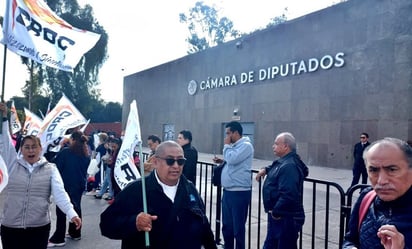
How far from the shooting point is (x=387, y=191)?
6.81 feet

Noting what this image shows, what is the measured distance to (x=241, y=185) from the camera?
482 centimetres

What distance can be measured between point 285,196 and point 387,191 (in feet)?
5.71

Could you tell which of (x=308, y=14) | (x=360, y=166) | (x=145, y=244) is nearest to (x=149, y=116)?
(x=308, y=14)

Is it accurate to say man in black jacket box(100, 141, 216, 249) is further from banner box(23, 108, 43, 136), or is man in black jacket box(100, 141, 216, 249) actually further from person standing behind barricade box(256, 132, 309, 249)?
banner box(23, 108, 43, 136)

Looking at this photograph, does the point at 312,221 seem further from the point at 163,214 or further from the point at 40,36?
the point at 40,36

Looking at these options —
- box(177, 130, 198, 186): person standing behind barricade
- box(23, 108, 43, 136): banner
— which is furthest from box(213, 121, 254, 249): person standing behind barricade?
box(23, 108, 43, 136): banner

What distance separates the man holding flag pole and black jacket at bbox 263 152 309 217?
4.11 ft

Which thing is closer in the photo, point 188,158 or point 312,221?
point 312,221

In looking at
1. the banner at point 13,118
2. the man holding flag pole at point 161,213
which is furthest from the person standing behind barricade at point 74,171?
the man holding flag pole at point 161,213

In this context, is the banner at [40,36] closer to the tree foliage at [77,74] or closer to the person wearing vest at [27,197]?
the person wearing vest at [27,197]

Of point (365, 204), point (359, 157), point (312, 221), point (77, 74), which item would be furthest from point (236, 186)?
point (77, 74)

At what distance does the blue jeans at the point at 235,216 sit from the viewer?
470cm

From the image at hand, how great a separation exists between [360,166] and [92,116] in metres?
44.6

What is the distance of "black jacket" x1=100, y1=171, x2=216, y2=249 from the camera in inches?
99.5
